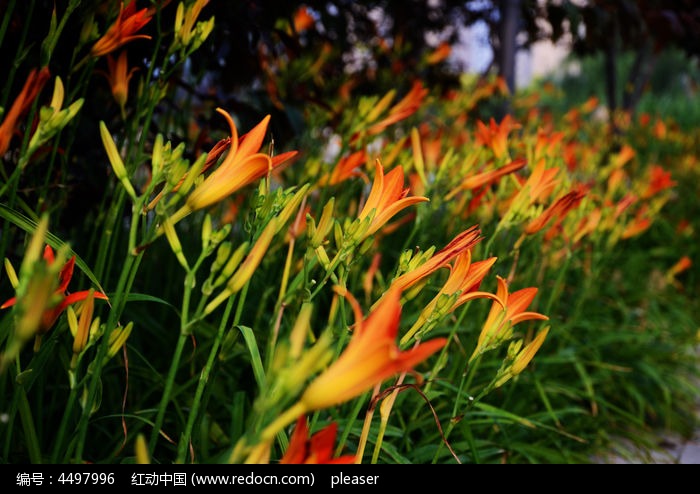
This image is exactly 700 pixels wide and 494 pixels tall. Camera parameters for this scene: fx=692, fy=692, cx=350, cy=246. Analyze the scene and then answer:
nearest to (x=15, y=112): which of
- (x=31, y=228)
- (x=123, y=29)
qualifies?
(x=31, y=228)

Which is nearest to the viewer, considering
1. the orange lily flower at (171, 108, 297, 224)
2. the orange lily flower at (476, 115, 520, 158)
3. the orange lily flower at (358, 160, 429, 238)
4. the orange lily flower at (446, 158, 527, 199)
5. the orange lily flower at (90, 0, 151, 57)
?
the orange lily flower at (171, 108, 297, 224)

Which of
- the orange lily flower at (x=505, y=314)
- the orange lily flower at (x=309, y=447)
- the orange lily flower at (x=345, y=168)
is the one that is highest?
the orange lily flower at (x=309, y=447)

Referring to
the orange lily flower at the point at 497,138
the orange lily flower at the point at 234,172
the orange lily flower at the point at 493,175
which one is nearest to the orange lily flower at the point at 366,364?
the orange lily flower at the point at 234,172

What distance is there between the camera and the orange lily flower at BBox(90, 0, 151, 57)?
971 millimetres

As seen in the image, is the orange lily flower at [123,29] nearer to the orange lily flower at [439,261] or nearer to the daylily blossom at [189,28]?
the daylily blossom at [189,28]

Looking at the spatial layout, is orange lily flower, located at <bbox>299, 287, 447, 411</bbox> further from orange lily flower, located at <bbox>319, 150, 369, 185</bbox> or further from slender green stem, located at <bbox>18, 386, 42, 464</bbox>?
orange lily flower, located at <bbox>319, 150, 369, 185</bbox>

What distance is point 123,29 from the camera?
981 mm

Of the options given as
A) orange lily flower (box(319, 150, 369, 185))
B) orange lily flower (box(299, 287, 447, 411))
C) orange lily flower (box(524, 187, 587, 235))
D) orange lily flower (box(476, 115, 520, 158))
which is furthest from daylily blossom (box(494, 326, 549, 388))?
orange lily flower (box(476, 115, 520, 158))

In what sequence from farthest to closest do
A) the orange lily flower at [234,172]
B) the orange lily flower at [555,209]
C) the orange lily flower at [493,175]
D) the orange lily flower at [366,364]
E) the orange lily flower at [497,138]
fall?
the orange lily flower at [497,138] < the orange lily flower at [493,175] < the orange lily flower at [555,209] < the orange lily flower at [234,172] < the orange lily flower at [366,364]

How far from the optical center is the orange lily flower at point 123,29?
3.18 ft

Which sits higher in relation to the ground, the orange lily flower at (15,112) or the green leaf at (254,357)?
the orange lily flower at (15,112)

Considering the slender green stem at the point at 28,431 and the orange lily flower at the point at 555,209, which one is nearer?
the slender green stem at the point at 28,431
